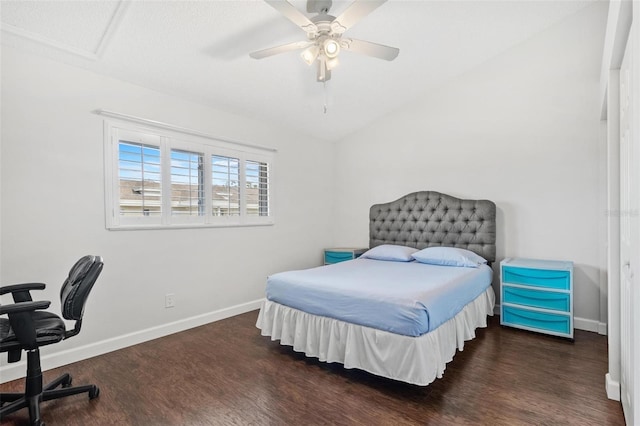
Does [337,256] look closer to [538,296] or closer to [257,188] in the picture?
[257,188]

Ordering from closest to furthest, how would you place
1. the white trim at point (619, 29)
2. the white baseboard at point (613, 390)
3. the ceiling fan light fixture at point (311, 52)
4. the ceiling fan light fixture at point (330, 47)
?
the white trim at point (619, 29), the white baseboard at point (613, 390), the ceiling fan light fixture at point (330, 47), the ceiling fan light fixture at point (311, 52)

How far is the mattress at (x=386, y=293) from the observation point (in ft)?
6.84

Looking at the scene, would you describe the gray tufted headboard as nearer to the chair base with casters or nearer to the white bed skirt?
the white bed skirt

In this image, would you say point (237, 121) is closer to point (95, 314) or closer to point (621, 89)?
point (95, 314)

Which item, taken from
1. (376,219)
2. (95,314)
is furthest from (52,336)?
(376,219)

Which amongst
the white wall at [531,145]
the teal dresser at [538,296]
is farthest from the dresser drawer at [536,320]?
the white wall at [531,145]

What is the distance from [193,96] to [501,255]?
370 cm

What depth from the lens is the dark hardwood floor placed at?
1.86 metres

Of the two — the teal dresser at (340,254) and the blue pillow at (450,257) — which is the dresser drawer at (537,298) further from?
the teal dresser at (340,254)

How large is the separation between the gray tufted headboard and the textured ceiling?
4.49 ft

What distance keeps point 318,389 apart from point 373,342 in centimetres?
48

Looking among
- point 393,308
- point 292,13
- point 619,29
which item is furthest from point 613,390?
point 292,13

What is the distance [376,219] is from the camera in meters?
4.49

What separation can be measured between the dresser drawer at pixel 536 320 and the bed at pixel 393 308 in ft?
0.67
